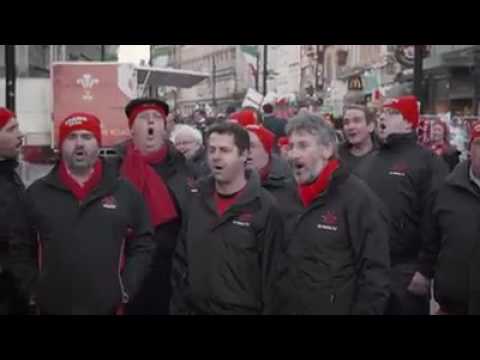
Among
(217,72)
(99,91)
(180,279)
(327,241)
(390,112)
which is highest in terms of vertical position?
(217,72)

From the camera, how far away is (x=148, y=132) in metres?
6.32

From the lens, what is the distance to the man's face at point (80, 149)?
17.1 feet

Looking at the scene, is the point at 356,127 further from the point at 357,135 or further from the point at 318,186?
the point at 318,186

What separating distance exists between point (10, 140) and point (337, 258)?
2141 millimetres

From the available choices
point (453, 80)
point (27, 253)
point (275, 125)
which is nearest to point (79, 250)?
point (27, 253)

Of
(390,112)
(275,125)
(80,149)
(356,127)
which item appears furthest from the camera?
(275,125)

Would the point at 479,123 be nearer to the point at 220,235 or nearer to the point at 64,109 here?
the point at 220,235

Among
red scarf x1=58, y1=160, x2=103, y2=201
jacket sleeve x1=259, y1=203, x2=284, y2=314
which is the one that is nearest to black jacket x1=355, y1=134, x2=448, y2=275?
jacket sleeve x1=259, y1=203, x2=284, y2=314

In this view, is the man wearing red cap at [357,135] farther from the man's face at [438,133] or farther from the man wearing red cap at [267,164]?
the man's face at [438,133]

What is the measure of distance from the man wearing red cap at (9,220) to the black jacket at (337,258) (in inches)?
59.0

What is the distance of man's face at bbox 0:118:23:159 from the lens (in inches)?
213

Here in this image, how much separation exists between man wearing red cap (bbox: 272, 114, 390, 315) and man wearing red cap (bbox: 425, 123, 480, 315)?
38.1 inches

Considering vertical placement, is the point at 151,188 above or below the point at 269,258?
above

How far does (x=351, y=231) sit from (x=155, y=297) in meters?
1.79
